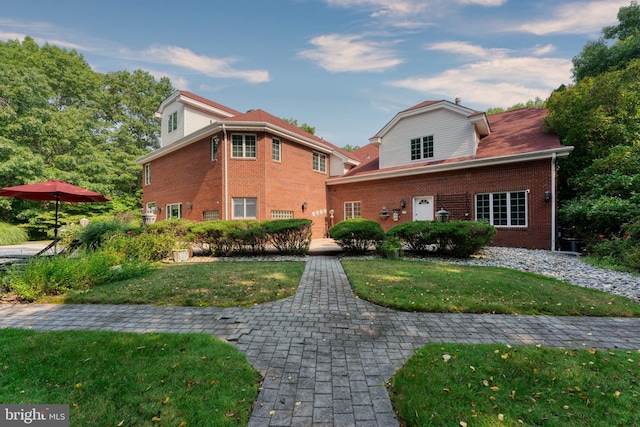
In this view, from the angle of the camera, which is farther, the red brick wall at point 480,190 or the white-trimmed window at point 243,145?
the white-trimmed window at point 243,145

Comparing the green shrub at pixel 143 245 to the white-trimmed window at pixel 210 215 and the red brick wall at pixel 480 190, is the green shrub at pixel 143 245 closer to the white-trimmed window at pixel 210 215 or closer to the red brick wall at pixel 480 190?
the white-trimmed window at pixel 210 215

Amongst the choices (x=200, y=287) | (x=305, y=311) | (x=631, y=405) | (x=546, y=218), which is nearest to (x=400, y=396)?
(x=631, y=405)

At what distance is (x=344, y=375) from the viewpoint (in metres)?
2.45

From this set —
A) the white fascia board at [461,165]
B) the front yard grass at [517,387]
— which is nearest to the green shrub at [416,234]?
the white fascia board at [461,165]

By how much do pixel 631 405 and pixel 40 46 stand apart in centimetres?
4007

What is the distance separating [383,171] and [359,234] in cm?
646

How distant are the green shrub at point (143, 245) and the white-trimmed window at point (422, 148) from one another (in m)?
12.6

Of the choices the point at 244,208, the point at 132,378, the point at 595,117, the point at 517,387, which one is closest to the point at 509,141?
the point at 595,117

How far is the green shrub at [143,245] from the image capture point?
322 inches

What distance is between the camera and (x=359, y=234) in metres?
9.19

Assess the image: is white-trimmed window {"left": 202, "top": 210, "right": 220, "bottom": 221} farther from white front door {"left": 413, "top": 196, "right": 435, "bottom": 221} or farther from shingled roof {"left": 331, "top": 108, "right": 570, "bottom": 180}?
white front door {"left": 413, "top": 196, "right": 435, "bottom": 221}

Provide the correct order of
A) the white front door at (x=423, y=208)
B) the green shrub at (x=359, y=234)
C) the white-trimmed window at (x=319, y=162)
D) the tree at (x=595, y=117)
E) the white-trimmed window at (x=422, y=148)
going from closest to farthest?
the green shrub at (x=359, y=234)
the tree at (x=595, y=117)
the white front door at (x=423, y=208)
the white-trimmed window at (x=422, y=148)
the white-trimmed window at (x=319, y=162)

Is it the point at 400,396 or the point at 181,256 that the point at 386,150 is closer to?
the point at 181,256

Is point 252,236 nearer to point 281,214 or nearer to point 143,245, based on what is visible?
point 143,245
